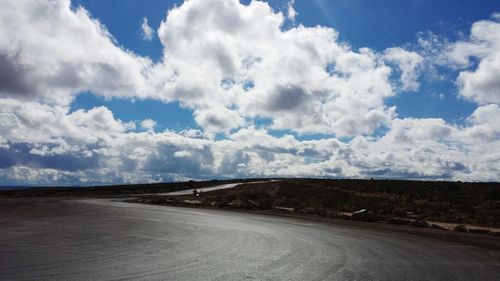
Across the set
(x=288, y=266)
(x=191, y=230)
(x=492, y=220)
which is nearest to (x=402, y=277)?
(x=288, y=266)

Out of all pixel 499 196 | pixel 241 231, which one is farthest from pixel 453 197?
pixel 241 231

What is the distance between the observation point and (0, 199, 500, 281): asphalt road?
9.48 m

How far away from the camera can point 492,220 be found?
31797 mm

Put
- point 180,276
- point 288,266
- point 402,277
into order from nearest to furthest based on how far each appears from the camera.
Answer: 1. point 180,276
2. point 402,277
3. point 288,266

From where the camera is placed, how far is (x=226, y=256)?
11.7m

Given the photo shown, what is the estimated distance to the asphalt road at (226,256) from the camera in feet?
31.1

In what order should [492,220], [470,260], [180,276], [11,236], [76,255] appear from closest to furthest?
[180,276]
[76,255]
[470,260]
[11,236]
[492,220]

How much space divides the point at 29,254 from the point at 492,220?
1171 inches

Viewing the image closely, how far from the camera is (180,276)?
9094 mm

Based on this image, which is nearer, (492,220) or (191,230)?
(191,230)

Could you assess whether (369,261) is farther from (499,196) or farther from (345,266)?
(499,196)

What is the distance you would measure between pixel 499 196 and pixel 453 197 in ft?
14.0

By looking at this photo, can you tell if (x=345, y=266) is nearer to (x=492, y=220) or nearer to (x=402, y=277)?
(x=402, y=277)

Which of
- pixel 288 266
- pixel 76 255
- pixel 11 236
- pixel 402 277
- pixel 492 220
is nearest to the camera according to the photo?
pixel 402 277
